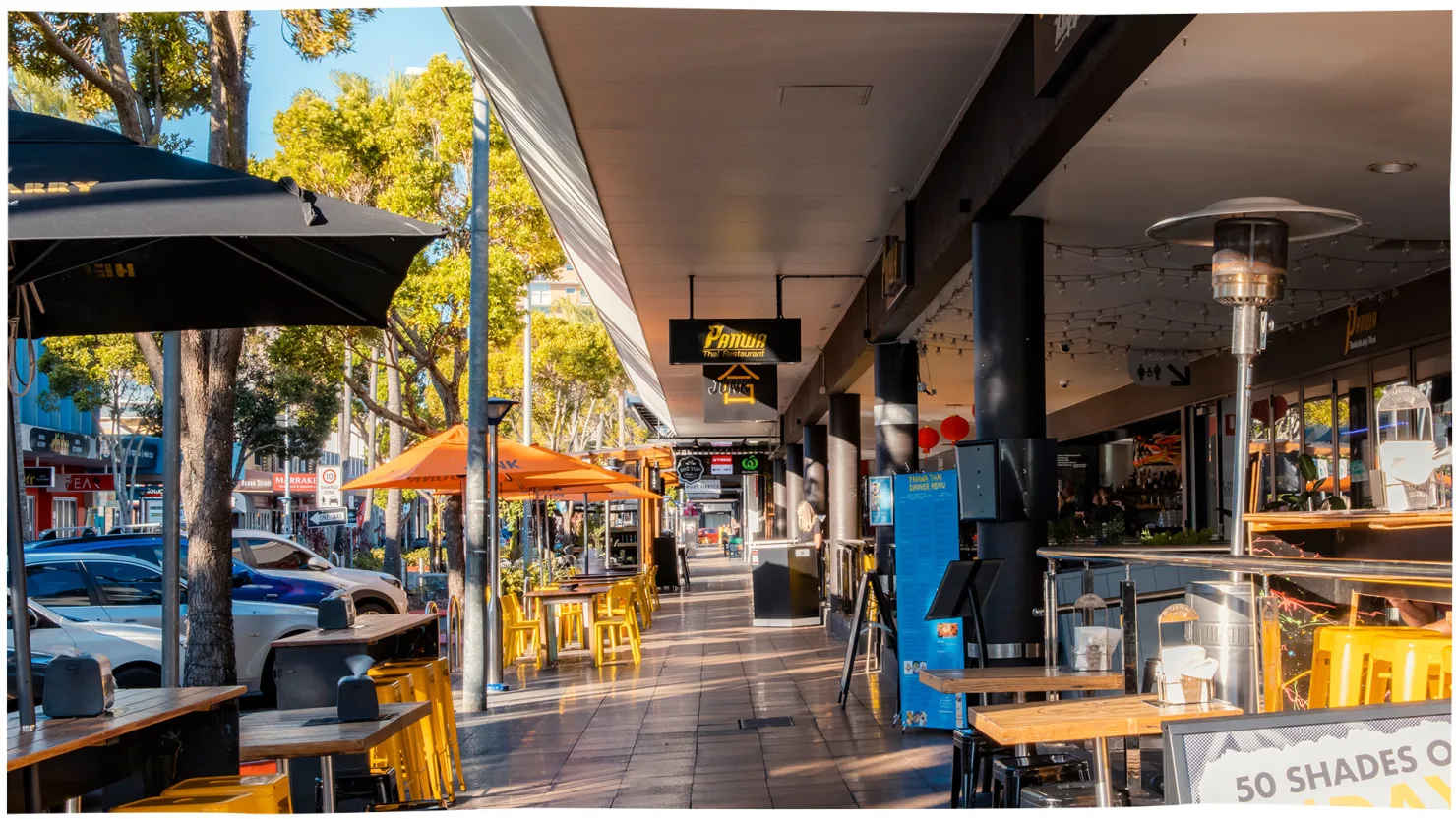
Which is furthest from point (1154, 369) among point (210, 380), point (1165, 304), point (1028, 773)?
point (1028, 773)

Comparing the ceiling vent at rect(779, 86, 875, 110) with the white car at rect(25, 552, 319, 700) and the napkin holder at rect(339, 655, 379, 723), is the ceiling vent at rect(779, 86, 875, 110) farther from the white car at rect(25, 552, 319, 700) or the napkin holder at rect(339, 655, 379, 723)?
the white car at rect(25, 552, 319, 700)

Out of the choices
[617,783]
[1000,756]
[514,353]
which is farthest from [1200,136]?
[514,353]

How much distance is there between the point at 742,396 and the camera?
1428 centimetres

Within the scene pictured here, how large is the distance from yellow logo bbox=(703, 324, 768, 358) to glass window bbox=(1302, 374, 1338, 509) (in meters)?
6.32

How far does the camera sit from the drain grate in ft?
28.4

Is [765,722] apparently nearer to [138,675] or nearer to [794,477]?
[138,675]

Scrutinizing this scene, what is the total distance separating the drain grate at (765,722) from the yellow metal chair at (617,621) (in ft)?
12.8

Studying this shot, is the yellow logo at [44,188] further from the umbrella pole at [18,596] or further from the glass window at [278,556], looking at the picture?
the glass window at [278,556]

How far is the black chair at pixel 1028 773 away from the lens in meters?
4.36

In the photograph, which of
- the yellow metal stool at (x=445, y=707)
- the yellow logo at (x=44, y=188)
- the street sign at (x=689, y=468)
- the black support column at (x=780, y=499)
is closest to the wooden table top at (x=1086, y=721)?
the yellow logo at (x=44, y=188)

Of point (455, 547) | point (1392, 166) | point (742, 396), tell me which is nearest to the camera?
point (1392, 166)

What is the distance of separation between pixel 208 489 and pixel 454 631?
432 cm

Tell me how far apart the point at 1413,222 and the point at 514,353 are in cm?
2543

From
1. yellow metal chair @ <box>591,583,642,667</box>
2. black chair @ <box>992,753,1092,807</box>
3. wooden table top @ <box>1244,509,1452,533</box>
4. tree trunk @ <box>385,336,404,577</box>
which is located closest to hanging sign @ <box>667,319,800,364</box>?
yellow metal chair @ <box>591,583,642,667</box>
